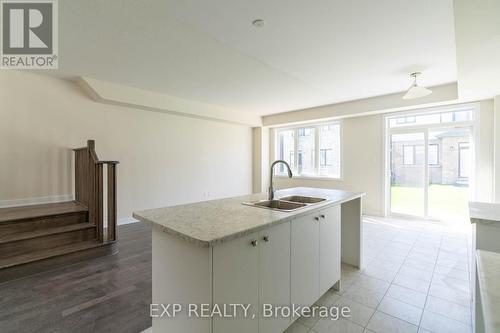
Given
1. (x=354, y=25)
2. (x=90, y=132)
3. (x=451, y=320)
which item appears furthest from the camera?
(x=90, y=132)

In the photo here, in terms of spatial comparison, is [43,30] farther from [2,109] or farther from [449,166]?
[449,166]

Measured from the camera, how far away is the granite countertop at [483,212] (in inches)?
63.9

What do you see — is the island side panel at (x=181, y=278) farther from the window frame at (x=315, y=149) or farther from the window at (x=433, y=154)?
the window at (x=433, y=154)

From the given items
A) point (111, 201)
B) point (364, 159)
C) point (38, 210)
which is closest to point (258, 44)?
point (111, 201)

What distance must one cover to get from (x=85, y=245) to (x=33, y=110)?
7.85ft

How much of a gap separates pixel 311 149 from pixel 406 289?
15.6 ft

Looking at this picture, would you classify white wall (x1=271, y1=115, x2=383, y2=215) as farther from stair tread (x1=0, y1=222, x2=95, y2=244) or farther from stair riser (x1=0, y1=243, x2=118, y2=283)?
stair tread (x1=0, y1=222, x2=95, y2=244)

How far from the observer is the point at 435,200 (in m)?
4.77

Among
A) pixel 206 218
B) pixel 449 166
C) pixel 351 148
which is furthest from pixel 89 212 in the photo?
pixel 449 166

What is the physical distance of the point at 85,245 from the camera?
296cm

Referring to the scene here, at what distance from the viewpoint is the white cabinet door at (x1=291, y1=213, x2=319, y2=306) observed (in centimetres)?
165

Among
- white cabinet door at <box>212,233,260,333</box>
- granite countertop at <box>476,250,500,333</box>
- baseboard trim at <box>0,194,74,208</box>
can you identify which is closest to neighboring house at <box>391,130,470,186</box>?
granite countertop at <box>476,250,500,333</box>

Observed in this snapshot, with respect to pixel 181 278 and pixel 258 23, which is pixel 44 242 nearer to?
pixel 181 278

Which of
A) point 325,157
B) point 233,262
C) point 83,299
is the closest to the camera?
point 233,262
